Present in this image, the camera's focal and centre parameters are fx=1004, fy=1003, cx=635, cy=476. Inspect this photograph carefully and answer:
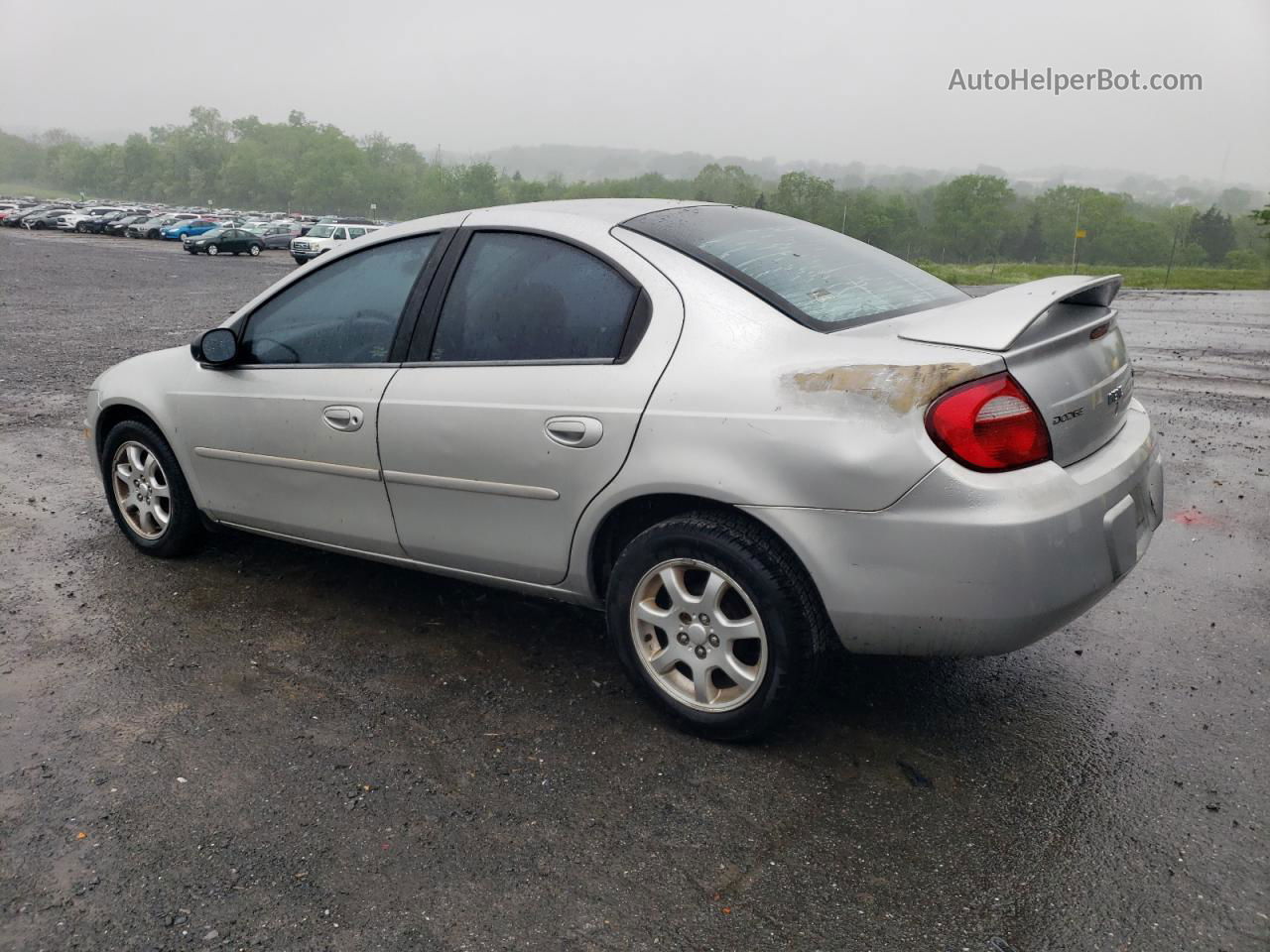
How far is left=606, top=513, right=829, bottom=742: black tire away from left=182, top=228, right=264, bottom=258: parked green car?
1706 inches

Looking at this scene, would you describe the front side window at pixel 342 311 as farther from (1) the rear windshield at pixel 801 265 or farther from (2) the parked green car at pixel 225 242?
(2) the parked green car at pixel 225 242

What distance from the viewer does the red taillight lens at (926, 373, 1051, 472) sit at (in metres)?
2.65

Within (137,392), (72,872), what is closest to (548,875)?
(72,872)

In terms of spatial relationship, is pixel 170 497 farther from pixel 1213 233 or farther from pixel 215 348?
pixel 1213 233

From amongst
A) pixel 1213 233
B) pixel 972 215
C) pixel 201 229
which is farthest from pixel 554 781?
pixel 972 215

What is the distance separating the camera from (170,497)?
14.9ft

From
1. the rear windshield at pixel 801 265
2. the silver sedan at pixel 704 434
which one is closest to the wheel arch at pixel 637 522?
the silver sedan at pixel 704 434

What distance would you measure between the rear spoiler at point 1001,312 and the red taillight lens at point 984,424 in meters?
0.13

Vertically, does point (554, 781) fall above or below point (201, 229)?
below

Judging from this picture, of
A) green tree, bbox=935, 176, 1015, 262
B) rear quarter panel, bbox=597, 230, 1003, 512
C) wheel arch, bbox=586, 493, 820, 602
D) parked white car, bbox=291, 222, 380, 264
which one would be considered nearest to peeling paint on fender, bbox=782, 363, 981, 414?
rear quarter panel, bbox=597, 230, 1003, 512

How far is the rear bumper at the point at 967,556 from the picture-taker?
8.59 feet

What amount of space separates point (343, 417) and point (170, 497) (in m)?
1.32

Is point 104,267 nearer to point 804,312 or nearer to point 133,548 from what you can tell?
point 133,548

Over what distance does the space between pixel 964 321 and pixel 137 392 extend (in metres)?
3.58
